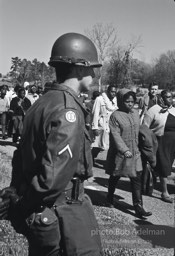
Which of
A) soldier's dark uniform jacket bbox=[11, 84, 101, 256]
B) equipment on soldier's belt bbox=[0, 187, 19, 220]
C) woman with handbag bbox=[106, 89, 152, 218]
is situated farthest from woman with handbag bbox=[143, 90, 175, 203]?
equipment on soldier's belt bbox=[0, 187, 19, 220]

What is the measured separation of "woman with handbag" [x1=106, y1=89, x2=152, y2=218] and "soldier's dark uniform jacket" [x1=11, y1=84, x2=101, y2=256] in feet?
10.7

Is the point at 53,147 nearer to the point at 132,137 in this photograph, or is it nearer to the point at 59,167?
the point at 59,167

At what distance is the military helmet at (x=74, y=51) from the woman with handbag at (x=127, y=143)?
3193 mm

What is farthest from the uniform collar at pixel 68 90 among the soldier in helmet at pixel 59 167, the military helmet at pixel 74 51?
the military helmet at pixel 74 51

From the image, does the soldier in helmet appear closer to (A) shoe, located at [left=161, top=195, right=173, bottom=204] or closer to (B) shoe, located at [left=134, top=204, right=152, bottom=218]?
(B) shoe, located at [left=134, top=204, right=152, bottom=218]

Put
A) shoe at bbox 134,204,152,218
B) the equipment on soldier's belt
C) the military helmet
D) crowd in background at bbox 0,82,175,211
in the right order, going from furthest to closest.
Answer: crowd in background at bbox 0,82,175,211 < shoe at bbox 134,204,152,218 < the military helmet < the equipment on soldier's belt

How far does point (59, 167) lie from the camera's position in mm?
2363

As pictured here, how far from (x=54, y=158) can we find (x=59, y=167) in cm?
5

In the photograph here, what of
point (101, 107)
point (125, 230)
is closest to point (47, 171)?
point (125, 230)

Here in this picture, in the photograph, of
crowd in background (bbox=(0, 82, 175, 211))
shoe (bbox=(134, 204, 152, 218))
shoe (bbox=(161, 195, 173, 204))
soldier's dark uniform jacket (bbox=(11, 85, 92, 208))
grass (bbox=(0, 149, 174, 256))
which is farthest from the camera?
shoe (bbox=(161, 195, 173, 204))

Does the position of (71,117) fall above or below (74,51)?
below

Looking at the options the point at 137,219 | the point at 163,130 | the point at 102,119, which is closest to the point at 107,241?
the point at 137,219

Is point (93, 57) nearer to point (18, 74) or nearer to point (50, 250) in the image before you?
point (50, 250)

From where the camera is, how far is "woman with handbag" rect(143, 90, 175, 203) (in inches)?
268
